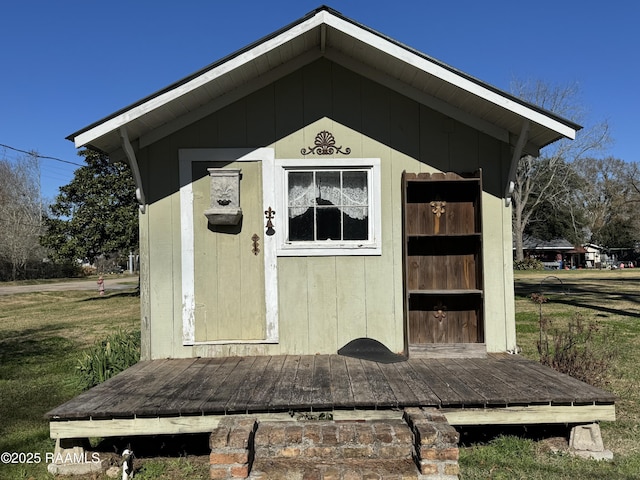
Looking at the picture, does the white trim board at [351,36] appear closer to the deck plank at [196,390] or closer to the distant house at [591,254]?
the deck plank at [196,390]

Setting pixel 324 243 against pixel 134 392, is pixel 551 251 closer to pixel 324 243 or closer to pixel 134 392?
pixel 324 243

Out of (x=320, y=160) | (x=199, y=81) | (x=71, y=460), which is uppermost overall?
(x=199, y=81)

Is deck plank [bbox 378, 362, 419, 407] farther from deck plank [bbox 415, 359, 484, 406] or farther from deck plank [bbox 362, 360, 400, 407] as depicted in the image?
→ deck plank [bbox 415, 359, 484, 406]

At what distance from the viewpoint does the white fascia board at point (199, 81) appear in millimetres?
4129

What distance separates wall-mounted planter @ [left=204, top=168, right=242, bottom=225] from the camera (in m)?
4.66

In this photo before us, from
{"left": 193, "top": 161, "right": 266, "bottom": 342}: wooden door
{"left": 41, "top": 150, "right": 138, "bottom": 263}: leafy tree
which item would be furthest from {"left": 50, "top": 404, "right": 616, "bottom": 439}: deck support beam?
{"left": 41, "top": 150, "right": 138, "bottom": 263}: leafy tree

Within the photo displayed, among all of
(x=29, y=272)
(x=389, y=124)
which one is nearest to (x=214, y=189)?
(x=389, y=124)

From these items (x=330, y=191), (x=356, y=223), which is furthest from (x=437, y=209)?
(x=330, y=191)

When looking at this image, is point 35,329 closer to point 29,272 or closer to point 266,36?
point 266,36

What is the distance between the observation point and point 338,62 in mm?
4895

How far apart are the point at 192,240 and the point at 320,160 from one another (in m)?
1.63

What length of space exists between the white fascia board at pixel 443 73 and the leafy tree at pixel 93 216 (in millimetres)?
14734

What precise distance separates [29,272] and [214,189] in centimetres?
3720

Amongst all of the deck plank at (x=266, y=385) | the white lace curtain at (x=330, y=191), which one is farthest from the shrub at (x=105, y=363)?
the white lace curtain at (x=330, y=191)
